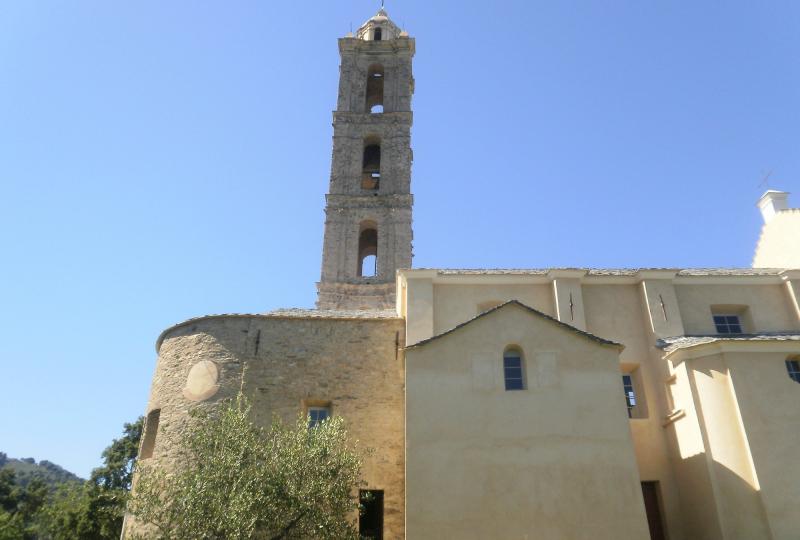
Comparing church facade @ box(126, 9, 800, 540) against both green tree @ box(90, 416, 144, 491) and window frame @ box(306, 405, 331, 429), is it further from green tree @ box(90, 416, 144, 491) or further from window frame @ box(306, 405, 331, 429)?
green tree @ box(90, 416, 144, 491)

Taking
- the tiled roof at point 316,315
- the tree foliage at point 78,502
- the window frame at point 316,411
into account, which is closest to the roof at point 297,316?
the tiled roof at point 316,315

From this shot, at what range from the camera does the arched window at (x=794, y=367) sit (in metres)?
14.4

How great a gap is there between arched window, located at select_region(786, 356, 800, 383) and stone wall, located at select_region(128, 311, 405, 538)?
401 inches

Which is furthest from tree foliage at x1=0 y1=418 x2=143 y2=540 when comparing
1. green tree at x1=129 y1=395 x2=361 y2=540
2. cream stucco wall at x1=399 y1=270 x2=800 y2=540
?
cream stucco wall at x1=399 y1=270 x2=800 y2=540

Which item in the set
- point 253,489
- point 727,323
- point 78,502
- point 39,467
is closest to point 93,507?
point 78,502

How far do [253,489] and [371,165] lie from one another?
22.5 meters

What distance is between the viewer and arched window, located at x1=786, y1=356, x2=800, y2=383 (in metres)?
14.4

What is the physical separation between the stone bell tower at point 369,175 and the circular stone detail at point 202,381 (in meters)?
9.14

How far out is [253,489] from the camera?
11734mm

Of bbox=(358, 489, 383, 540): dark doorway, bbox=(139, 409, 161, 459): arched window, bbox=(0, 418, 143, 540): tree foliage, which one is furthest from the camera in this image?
bbox=(0, 418, 143, 540): tree foliage

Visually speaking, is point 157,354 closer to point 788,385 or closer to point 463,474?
point 463,474

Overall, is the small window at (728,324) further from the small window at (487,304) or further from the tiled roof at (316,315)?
the tiled roof at (316,315)

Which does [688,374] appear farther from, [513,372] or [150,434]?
[150,434]

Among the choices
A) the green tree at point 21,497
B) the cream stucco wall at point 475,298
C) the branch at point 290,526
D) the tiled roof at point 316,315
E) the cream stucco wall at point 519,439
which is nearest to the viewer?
the branch at point 290,526
